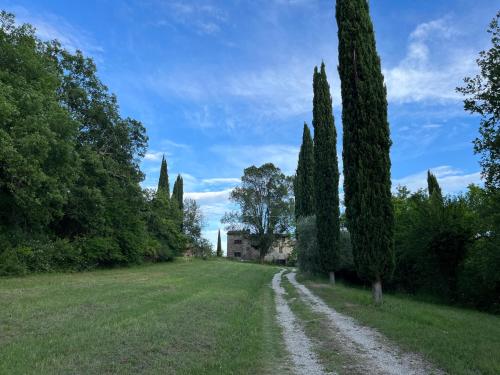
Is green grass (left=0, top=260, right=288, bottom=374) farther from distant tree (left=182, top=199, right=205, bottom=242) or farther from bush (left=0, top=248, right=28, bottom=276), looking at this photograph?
distant tree (left=182, top=199, right=205, bottom=242)

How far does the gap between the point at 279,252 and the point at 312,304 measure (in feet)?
229

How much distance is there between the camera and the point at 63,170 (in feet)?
75.7

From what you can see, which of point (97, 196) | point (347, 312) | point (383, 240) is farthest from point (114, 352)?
point (97, 196)

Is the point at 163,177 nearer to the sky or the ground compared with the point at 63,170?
nearer to the sky

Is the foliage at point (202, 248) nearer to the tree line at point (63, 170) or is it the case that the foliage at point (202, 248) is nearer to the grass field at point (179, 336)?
the tree line at point (63, 170)

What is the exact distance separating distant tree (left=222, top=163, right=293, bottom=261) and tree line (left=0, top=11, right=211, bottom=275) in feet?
92.9

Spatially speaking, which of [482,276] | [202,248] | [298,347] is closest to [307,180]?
[482,276]

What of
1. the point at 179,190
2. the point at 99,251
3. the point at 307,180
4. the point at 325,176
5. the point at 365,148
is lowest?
the point at 99,251

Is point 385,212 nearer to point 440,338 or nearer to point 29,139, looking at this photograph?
point 440,338

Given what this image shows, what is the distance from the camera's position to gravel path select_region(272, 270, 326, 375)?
636cm

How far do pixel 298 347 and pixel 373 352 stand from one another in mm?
1418

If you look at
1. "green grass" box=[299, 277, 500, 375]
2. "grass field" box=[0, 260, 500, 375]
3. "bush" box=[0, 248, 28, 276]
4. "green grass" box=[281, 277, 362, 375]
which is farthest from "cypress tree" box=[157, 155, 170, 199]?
"green grass" box=[299, 277, 500, 375]

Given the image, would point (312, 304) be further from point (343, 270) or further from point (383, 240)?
point (343, 270)

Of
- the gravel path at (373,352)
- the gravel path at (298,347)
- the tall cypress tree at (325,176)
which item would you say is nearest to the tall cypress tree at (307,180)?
the tall cypress tree at (325,176)
